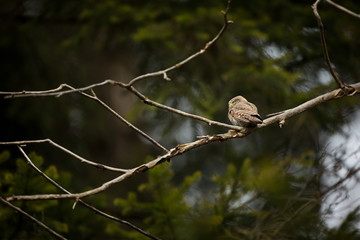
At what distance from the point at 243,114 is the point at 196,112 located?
7.43 feet

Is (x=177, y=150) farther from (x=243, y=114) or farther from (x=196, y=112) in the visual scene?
(x=196, y=112)

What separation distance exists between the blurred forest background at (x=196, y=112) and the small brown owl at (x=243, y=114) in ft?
2.40

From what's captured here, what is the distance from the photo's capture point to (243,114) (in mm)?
2900

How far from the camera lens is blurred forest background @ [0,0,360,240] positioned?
3.77 m

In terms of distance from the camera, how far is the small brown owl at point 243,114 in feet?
9.11

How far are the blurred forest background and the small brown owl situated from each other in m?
0.73

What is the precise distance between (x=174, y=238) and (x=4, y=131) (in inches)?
131

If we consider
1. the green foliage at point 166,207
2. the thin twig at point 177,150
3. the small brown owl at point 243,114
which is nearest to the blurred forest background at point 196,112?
the green foliage at point 166,207

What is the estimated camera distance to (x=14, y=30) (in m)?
6.25

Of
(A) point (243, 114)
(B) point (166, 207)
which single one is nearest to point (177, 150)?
(A) point (243, 114)

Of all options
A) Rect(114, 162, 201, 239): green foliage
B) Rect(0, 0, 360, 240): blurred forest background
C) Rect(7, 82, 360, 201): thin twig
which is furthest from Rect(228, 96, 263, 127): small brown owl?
Rect(114, 162, 201, 239): green foliage

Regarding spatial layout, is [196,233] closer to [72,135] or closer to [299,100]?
[299,100]

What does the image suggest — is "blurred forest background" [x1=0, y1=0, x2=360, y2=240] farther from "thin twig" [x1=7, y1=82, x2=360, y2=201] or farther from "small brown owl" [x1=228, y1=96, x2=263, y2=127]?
"thin twig" [x1=7, y1=82, x2=360, y2=201]

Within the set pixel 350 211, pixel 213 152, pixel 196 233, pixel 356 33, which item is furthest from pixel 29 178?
pixel 213 152
